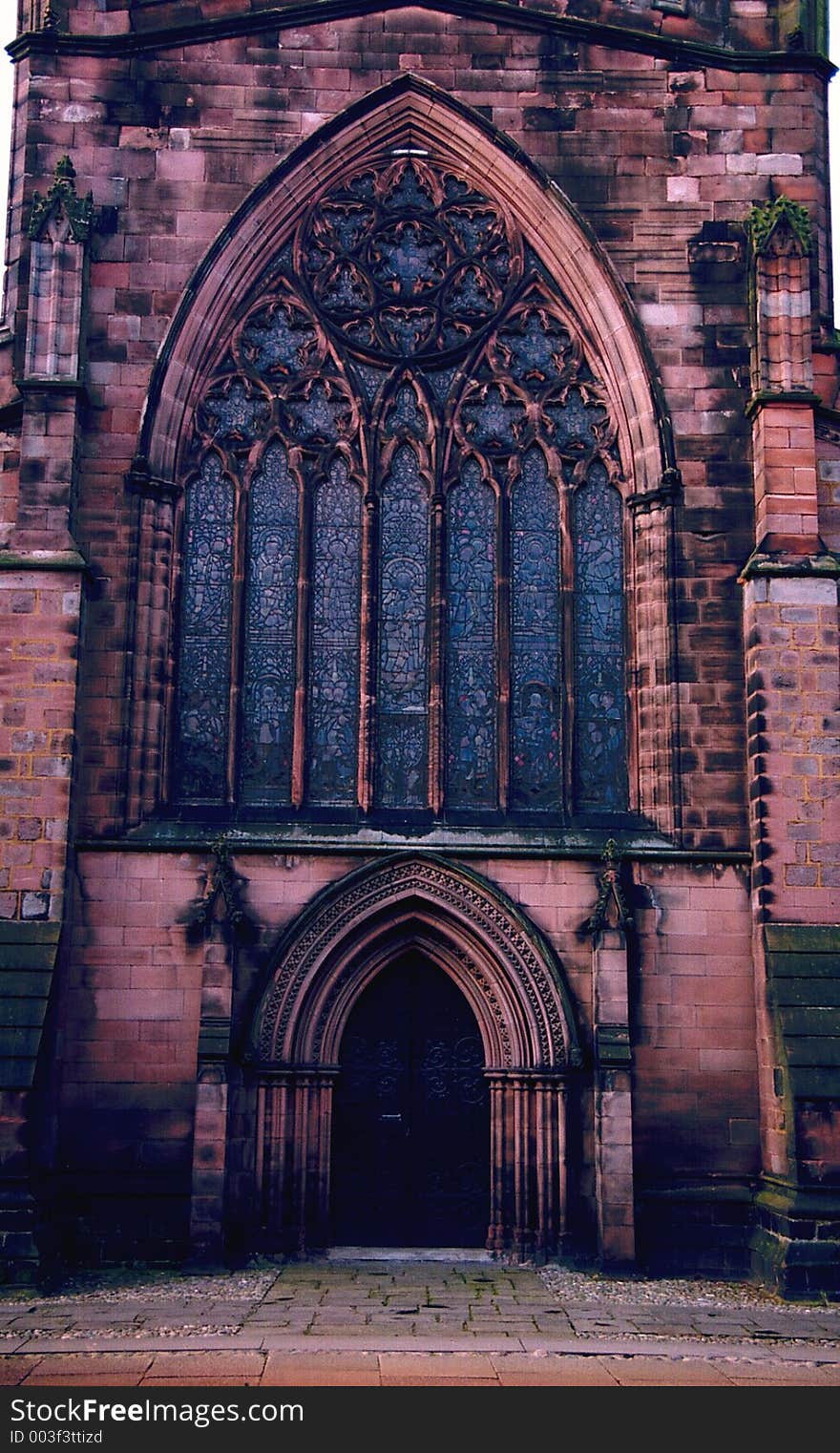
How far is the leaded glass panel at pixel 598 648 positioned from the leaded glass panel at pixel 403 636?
1.49 meters

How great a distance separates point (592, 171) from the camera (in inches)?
592

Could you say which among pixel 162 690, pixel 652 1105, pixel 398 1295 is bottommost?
pixel 398 1295

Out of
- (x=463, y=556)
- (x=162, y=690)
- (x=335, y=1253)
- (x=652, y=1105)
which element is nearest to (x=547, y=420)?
(x=463, y=556)

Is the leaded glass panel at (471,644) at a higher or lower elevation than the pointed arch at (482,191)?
lower

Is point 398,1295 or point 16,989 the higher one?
point 16,989

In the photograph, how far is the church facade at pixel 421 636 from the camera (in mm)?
13148

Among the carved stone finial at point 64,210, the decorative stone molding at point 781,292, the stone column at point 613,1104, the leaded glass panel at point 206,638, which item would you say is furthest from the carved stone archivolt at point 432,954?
the carved stone finial at point 64,210

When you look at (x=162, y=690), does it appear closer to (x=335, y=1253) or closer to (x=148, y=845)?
(x=148, y=845)

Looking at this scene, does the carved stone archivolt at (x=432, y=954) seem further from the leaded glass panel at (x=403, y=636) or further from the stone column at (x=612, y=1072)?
the leaded glass panel at (x=403, y=636)

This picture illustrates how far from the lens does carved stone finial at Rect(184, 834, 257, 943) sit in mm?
13211

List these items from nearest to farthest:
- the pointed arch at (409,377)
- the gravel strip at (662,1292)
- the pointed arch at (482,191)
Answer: the gravel strip at (662,1292)
the pointed arch at (409,377)
the pointed arch at (482,191)

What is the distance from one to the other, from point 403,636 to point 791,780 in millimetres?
3927

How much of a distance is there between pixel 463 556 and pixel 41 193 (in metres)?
5.42

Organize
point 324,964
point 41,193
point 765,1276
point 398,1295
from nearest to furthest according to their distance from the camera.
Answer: point 398,1295, point 765,1276, point 324,964, point 41,193
